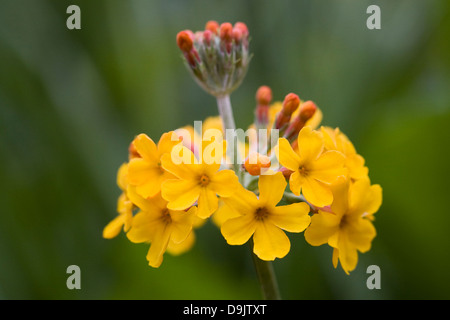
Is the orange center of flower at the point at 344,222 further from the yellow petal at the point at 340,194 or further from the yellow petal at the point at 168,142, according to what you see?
the yellow petal at the point at 168,142

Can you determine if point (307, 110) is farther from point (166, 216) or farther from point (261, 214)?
point (166, 216)

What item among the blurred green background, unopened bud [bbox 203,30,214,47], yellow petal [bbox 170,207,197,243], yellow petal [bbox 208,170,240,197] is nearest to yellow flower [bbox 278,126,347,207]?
yellow petal [bbox 208,170,240,197]

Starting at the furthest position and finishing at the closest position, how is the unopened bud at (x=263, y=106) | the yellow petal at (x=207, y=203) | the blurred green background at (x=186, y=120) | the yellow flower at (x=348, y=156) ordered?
the blurred green background at (x=186, y=120)
the unopened bud at (x=263, y=106)
the yellow flower at (x=348, y=156)
the yellow petal at (x=207, y=203)

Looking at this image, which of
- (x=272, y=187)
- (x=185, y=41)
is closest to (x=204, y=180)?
(x=272, y=187)

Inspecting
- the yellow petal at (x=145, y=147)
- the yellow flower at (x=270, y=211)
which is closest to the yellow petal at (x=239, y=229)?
the yellow flower at (x=270, y=211)

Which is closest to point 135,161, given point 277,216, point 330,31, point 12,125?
point 277,216
